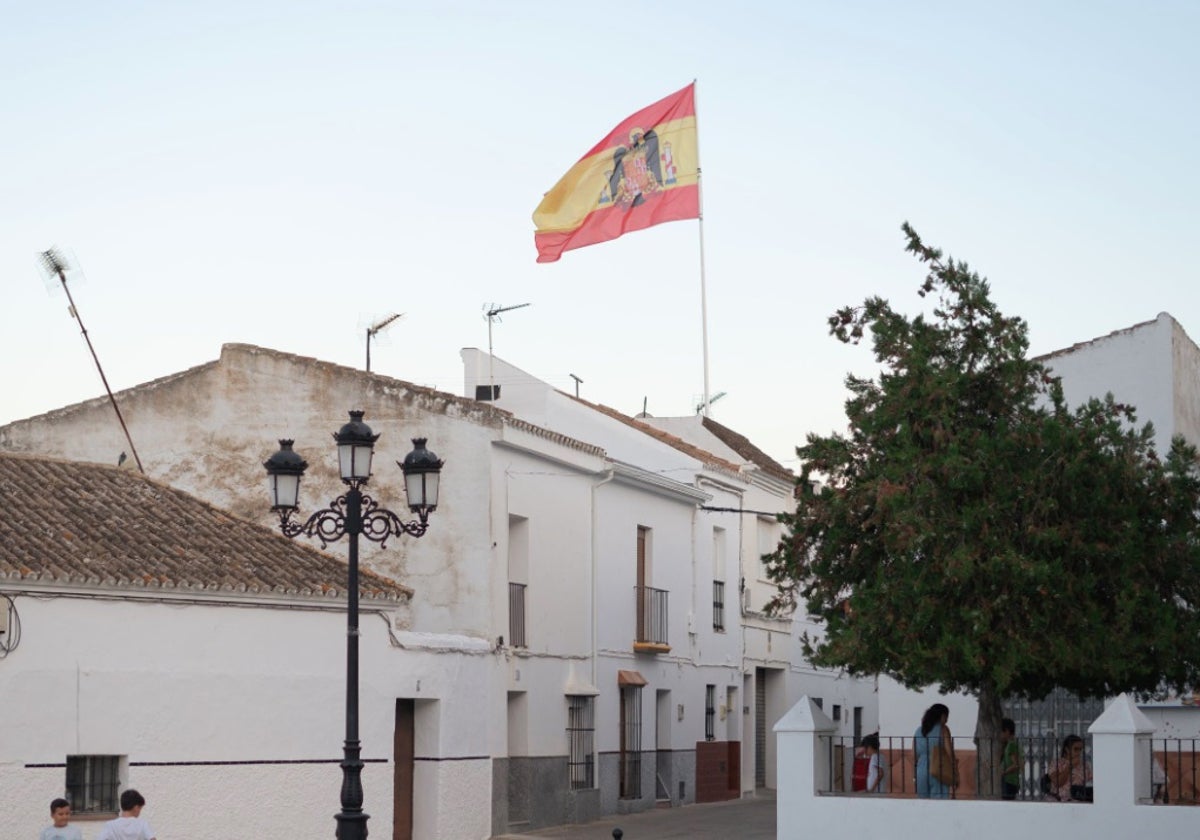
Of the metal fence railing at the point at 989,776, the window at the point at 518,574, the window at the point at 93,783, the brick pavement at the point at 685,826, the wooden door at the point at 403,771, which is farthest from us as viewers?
the window at the point at 518,574

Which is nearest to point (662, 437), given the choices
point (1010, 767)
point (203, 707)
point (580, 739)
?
point (580, 739)

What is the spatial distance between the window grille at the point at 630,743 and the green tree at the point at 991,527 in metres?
11.9

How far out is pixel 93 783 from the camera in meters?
19.3

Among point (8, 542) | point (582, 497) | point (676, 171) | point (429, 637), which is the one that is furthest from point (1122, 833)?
point (676, 171)

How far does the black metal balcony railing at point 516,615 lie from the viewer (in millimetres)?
25312

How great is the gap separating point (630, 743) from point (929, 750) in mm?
12984

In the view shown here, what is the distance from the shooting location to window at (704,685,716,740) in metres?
32.5

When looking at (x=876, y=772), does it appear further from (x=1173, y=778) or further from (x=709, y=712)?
(x=709, y=712)

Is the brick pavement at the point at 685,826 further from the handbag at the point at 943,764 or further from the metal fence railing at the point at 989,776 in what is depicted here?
the handbag at the point at 943,764

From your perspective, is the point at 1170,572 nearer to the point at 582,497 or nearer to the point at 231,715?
the point at 231,715

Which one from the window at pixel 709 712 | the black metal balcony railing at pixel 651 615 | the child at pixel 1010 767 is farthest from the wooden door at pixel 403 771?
the window at pixel 709 712

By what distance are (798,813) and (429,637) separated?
699 cm

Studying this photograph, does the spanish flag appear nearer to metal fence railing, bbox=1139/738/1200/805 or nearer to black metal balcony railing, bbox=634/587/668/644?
black metal balcony railing, bbox=634/587/668/644

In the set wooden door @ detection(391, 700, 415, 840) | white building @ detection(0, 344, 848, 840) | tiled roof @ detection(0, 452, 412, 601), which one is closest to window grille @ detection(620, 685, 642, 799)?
white building @ detection(0, 344, 848, 840)
